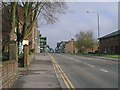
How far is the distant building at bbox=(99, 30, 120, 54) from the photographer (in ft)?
336

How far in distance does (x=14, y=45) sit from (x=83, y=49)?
12528 centimetres

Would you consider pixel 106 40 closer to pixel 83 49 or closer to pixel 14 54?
pixel 83 49

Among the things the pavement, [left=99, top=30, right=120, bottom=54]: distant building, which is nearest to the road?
the pavement

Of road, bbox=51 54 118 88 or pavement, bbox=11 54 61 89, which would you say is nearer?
pavement, bbox=11 54 61 89

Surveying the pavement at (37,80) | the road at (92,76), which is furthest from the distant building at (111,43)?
the pavement at (37,80)

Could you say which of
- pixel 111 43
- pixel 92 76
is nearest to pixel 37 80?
pixel 92 76

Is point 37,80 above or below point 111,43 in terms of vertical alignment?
below

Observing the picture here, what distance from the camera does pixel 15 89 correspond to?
1414 centimetres

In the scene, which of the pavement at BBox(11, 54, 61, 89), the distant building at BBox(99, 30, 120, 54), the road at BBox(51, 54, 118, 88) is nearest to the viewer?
the pavement at BBox(11, 54, 61, 89)

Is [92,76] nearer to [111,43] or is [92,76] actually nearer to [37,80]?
[37,80]

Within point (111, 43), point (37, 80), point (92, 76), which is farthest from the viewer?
point (111, 43)

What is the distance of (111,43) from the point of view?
358 ft

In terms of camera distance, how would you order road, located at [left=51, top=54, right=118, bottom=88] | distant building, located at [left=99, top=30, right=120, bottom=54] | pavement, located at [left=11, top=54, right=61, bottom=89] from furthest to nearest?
1. distant building, located at [left=99, top=30, right=120, bottom=54]
2. road, located at [left=51, top=54, right=118, bottom=88]
3. pavement, located at [left=11, top=54, right=61, bottom=89]

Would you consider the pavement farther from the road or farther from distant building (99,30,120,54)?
distant building (99,30,120,54)
